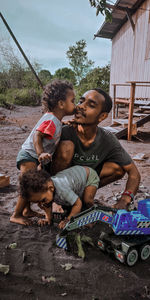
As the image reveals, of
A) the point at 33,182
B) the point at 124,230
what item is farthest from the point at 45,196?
the point at 124,230

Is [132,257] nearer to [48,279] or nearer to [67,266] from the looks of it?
[67,266]

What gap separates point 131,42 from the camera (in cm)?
1122

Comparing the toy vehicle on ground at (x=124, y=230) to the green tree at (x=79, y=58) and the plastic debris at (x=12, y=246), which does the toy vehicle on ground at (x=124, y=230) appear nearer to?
the plastic debris at (x=12, y=246)

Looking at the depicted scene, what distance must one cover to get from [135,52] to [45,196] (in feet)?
34.3

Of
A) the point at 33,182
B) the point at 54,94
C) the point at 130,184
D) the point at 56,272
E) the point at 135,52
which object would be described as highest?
the point at 135,52

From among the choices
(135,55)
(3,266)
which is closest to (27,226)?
(3,266)

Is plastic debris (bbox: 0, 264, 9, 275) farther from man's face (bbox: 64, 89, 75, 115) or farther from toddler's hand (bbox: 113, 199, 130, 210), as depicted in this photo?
man's face (bbox: 64, 89, 75, 115)

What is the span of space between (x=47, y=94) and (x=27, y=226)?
4.39 ft

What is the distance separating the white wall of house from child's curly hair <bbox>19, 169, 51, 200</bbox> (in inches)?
329

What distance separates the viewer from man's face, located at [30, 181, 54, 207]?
6.32ft

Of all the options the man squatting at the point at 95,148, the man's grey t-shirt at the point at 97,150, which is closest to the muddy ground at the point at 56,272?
the man squatting at the point at 95,148

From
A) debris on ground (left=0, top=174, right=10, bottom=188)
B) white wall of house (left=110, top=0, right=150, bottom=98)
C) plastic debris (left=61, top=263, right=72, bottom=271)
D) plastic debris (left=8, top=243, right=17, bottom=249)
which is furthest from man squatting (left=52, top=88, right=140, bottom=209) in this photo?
white wall of house (left=110, top=0, right=150, bottom=98)

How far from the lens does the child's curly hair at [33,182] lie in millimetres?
1870

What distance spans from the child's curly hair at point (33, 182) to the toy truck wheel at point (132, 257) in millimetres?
821
